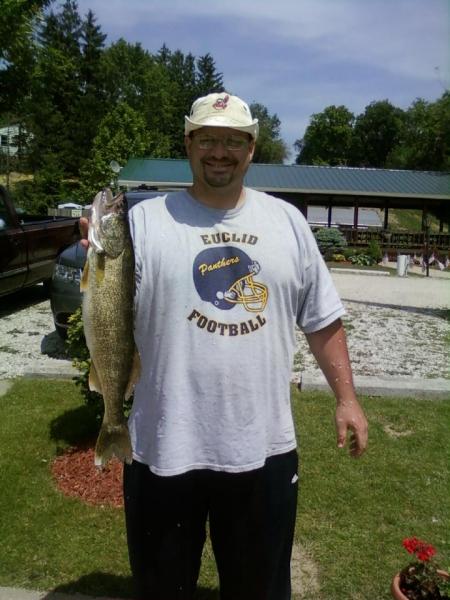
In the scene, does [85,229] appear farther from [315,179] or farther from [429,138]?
[429,138]

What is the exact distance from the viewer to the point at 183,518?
218 cm

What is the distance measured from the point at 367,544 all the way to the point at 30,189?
1739 inches

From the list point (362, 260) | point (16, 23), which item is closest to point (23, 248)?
point (16, 23)

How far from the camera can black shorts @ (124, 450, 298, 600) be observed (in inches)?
84.9

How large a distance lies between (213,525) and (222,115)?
147cm

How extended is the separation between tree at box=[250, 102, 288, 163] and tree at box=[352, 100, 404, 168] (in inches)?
437

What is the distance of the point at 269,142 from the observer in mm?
92000

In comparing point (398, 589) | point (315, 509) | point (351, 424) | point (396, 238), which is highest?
point (351, 424)

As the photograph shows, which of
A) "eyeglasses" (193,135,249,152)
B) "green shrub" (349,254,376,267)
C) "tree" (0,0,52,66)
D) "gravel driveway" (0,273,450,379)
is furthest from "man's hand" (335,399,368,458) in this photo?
"green shrub" (349,254,376,267)

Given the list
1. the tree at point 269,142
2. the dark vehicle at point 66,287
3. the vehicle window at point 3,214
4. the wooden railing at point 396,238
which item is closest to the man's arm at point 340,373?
the dark vehicle at point 66,287

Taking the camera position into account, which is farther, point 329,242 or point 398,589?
point 329,242

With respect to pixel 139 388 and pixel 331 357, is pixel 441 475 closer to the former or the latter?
pixel 331 357

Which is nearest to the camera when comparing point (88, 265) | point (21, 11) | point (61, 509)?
point (88, 265)

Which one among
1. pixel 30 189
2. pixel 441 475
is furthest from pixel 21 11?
pixel 30 189
